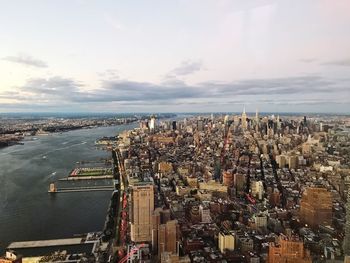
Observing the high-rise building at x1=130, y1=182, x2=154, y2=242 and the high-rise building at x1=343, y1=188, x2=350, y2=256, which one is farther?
the high-rise building at x1=130, y1=182, x2=154, y2=242

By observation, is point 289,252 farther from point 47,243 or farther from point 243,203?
point 47,243

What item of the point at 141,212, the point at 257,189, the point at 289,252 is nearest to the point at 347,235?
the point at 289,252

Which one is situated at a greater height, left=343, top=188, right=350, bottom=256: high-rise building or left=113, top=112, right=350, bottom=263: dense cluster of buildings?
left=343, top=188, right=350, bottom=256: high-rise building

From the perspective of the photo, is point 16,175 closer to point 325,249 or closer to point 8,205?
point 8,205

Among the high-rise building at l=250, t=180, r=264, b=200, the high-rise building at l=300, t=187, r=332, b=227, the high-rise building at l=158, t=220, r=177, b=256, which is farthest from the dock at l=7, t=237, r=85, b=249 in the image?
the high-rise building at l=250, t=180, r=264, b=200

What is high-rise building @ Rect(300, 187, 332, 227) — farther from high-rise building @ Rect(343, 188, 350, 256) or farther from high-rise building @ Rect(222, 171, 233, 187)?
high-rise building @ Rect(222, 171, 233, 187)

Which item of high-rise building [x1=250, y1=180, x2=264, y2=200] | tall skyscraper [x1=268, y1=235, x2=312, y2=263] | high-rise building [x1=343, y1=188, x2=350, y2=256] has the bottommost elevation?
high-rise building [x1=250, y1=180, x2=264, y2=200]
